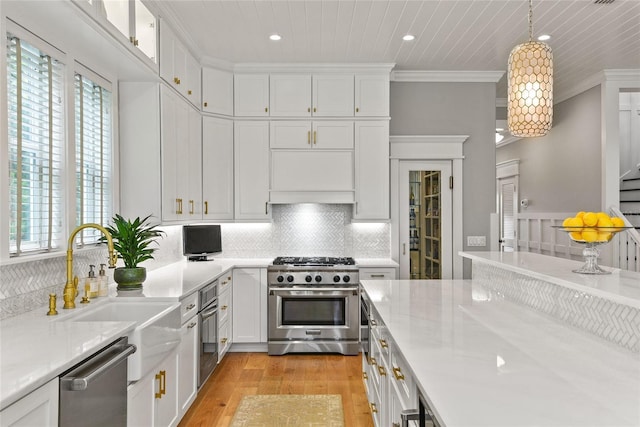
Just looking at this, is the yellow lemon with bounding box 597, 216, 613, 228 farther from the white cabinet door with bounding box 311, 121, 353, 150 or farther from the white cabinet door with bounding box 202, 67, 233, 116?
the white cabinet door with bounding box 202, 67, 233, 116

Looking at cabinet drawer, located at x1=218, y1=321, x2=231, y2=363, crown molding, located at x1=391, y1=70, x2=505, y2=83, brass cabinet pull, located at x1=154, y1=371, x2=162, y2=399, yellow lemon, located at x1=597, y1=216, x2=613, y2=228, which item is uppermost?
crown molding, located at x1=391, y1=70, x2=505, y2=83

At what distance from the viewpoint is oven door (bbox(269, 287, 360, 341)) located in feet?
14.3

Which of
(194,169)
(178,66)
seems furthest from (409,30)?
(194,169)

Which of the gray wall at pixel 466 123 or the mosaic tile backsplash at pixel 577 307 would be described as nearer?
the mosaic tile backsplash at pixel 577 307

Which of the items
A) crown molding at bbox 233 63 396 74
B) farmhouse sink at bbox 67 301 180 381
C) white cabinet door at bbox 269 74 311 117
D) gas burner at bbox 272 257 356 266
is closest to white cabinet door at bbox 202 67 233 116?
crown molding at bbox 233 63 396 74

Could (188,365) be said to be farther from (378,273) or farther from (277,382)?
(378,273)

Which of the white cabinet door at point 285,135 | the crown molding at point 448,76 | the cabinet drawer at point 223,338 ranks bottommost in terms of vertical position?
the cabinet drawer at point 223,338

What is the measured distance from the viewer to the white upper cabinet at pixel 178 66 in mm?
3391

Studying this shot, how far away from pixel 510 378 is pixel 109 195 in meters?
2.88

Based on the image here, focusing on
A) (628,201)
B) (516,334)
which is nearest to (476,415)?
(516,334)

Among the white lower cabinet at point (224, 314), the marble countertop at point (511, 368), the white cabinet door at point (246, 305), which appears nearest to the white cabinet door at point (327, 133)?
the white cabinet door at point (246, 305)

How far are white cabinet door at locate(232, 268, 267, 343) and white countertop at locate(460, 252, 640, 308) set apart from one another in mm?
2295

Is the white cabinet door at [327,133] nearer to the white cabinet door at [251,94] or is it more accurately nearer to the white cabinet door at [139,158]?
the white cabinet door at [251,94]

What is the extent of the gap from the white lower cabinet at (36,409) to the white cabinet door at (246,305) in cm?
297
